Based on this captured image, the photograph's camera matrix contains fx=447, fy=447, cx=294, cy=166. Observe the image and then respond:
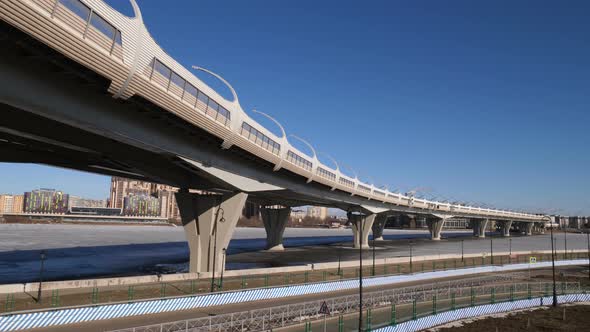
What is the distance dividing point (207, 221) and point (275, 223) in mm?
44273

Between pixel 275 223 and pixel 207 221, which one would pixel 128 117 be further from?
pixel 275 223

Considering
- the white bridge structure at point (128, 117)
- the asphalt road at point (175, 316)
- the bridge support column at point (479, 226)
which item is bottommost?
the asphalt road at point (175, 316)

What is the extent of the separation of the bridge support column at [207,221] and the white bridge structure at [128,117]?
0.10 metres

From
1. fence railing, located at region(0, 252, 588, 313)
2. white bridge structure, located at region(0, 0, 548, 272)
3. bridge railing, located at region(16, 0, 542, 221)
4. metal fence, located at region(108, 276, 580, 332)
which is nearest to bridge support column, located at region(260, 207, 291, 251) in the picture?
white bridge structure, located at region(0, 0, 548, 272)

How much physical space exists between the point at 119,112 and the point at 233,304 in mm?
15337

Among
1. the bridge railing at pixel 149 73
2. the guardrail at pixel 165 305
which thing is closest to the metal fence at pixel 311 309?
the guardrail at pixel 165 305

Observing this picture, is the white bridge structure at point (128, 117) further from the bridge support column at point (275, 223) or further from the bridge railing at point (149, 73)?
the bridge support column at point (275, 223)

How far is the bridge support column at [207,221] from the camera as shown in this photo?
4375 cm

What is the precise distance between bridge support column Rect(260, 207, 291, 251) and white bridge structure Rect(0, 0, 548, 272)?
31478 millimetres

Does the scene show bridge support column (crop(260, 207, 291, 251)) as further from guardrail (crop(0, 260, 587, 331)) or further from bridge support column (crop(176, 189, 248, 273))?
guardrail (crop(0, 260, 587, 331))

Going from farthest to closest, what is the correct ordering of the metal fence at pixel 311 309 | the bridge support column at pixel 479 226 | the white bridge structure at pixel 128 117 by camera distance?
the bridge support column at pixel 479 226, the metal fence at pixel 311 309, the white bridge structure at pixel 128 117

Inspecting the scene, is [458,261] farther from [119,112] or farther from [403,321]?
[119,112]

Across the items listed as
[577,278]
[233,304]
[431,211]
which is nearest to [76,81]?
[233,304]

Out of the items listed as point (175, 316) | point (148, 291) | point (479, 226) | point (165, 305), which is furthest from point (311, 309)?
point (479, 226)
